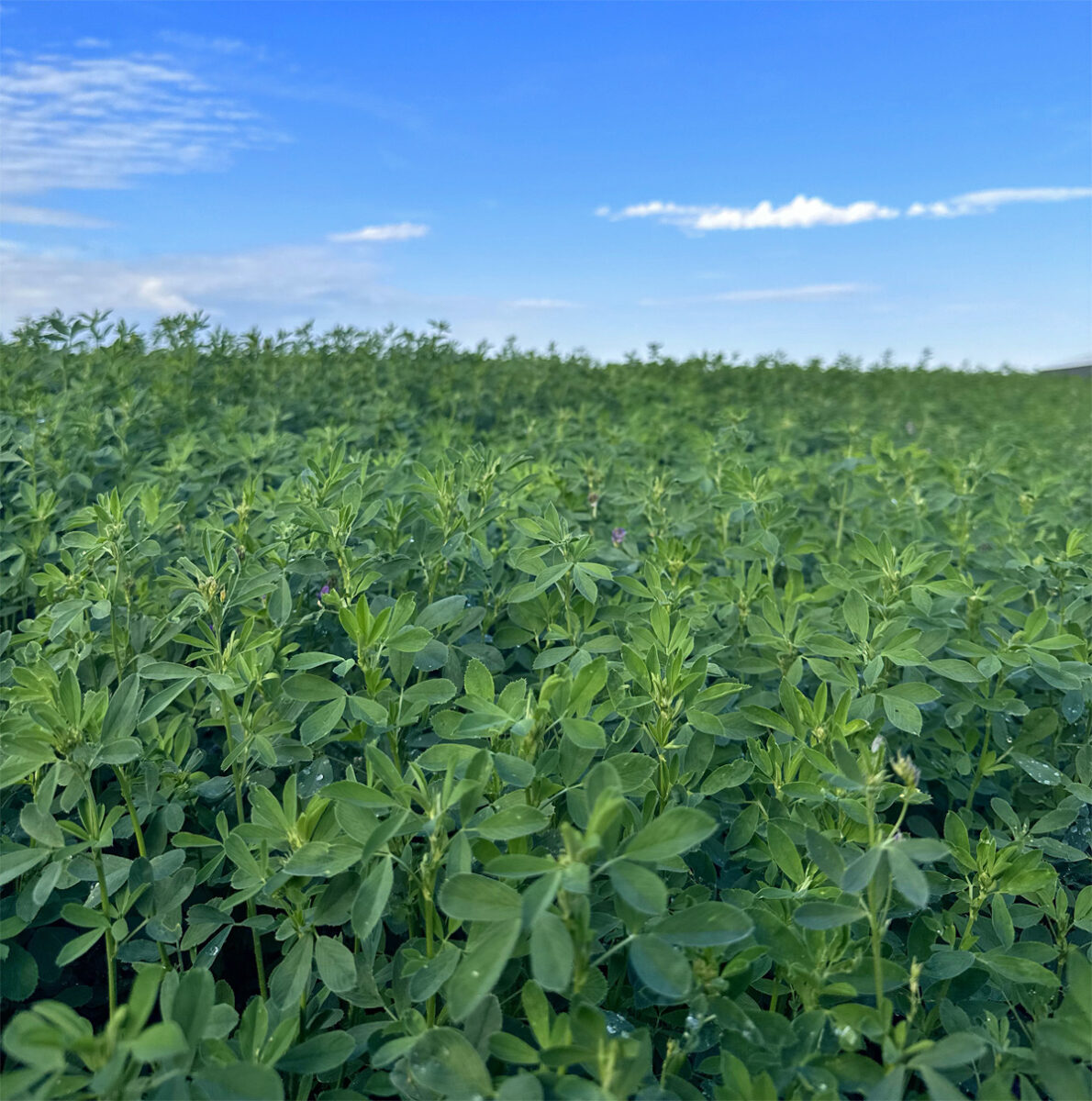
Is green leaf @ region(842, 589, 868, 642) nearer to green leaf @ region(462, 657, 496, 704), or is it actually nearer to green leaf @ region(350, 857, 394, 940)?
green leaf @ region(462, 657, 496, 704)

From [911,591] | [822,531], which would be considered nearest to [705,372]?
[822,531]

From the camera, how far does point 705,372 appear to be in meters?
10.4

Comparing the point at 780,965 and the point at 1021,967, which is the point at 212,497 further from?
the point at 1021,967

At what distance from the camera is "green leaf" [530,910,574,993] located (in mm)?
1067

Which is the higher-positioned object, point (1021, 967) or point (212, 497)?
point (212, 497)

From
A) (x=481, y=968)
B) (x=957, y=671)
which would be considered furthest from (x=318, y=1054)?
(x=957, y=671)

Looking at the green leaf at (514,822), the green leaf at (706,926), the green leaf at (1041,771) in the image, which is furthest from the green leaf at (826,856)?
the green leaf at (1041,771)

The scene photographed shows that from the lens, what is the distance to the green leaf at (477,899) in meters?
1.16

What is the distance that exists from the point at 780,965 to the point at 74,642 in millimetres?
1643

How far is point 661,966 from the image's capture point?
1.13 metres

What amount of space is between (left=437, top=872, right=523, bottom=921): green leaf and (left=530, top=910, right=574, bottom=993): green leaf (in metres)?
0.06

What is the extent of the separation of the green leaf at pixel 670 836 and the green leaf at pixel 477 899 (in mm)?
163

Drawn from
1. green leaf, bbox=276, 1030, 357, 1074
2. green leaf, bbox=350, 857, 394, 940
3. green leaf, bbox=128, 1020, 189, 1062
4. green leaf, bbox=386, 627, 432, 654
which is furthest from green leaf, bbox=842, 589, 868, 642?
green leaf, bbox=128, 1020, 189, 1062

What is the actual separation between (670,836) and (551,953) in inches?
8.2
